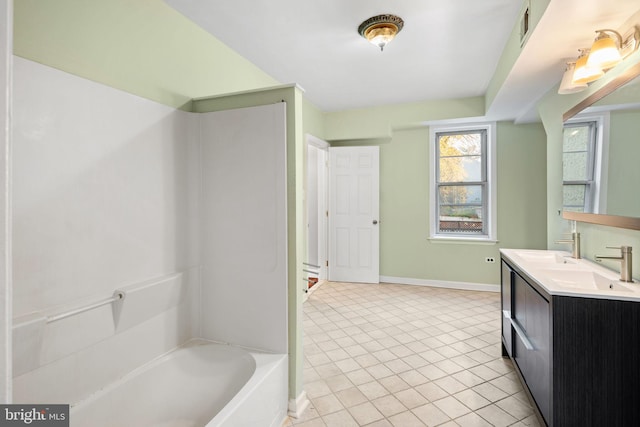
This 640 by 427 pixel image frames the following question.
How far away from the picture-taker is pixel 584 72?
1911 millimetres

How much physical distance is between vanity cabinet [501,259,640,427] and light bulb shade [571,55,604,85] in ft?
4.60

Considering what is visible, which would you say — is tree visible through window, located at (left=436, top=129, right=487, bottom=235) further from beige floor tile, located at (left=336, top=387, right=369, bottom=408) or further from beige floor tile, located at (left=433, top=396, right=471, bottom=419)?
beige floor tile, located at (left=336, top=387, right=369, bottom=408)

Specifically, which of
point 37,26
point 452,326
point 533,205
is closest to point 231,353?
point 37,26

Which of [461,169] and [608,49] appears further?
[461,169]

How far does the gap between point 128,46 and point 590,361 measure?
285 cm

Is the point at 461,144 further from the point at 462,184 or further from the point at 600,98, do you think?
the point at 600,98

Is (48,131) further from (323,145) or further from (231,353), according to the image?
(323,145)

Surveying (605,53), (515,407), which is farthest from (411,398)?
(605,53)

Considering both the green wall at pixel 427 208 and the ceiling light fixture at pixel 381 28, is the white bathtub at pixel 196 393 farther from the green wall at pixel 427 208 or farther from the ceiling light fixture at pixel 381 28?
the green wall at pixel 427 208

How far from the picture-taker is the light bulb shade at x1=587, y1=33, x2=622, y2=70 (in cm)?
167

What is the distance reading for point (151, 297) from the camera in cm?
182

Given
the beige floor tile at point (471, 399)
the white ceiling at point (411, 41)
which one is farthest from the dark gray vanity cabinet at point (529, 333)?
the white ceiling at point (411, 41)

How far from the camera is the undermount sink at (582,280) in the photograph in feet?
5.43

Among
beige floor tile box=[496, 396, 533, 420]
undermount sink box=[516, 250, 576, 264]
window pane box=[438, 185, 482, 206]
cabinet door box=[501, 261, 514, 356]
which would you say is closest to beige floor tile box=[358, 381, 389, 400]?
beige floor tile box=[496, 396, 533, 420]
